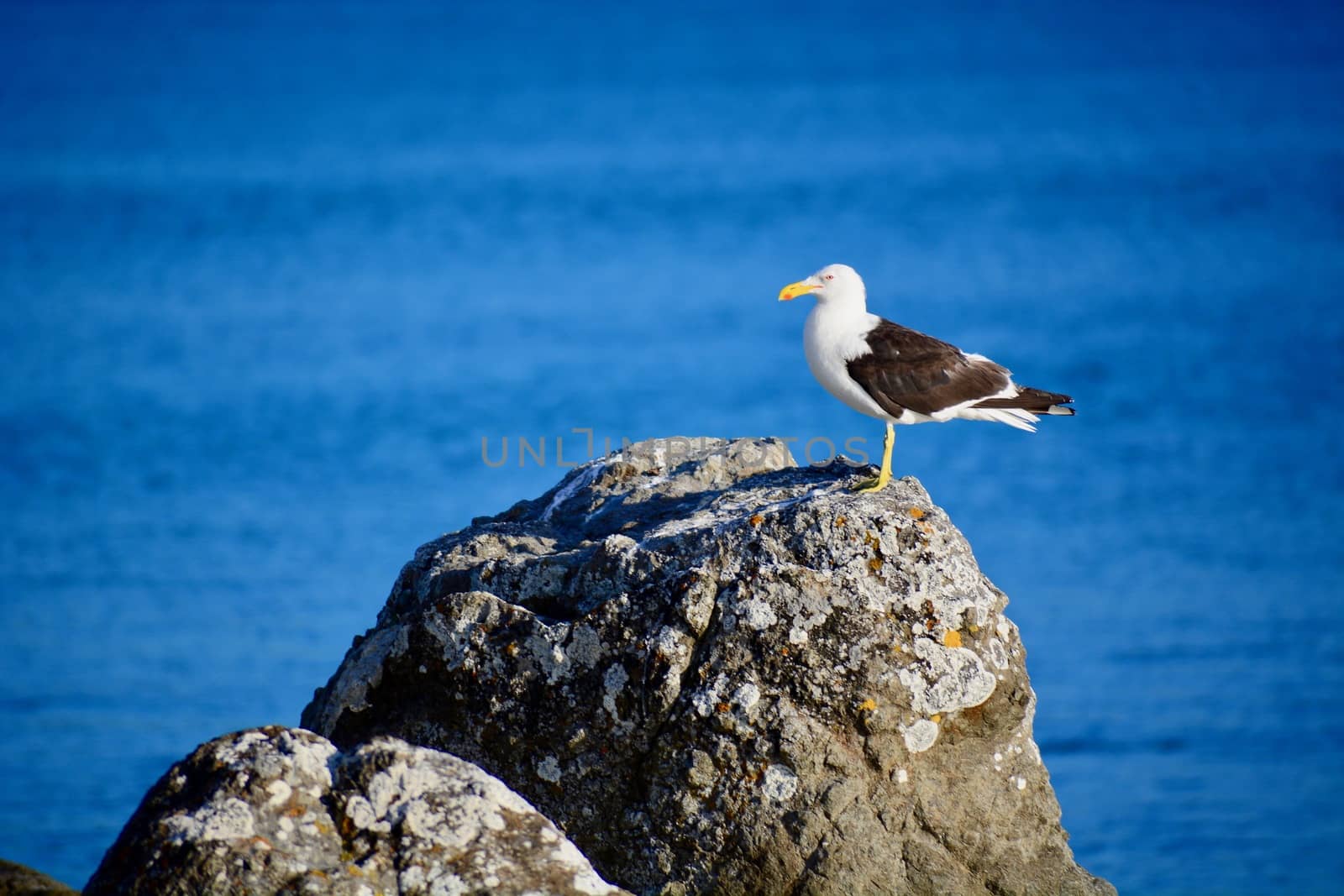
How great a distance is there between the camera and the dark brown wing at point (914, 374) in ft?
28.6

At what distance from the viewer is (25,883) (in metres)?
5.74

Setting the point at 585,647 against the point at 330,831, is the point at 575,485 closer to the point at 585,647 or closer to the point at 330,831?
the point at 585,647

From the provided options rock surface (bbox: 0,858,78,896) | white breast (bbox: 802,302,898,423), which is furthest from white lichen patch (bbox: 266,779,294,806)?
white breast (bbox: 802,302,898,423)

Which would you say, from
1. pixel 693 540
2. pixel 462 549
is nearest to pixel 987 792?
pixel 693 540

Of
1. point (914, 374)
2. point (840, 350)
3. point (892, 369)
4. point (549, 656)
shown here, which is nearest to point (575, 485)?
point (840, 350)

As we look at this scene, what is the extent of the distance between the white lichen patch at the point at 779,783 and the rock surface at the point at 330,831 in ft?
4.62

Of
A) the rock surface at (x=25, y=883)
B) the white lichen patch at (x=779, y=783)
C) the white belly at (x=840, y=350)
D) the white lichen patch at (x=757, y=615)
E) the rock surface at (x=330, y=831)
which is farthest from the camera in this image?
the white belly at (x=840, y=350)

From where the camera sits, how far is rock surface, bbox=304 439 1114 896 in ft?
20.6

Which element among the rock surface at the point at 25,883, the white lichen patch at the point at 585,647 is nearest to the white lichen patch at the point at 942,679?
the white lichen patch at the point at 585,647

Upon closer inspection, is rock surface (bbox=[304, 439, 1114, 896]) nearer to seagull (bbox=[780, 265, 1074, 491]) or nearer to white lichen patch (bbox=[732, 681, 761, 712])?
white lichen patch (bbox=[732, 681, 761, 712])

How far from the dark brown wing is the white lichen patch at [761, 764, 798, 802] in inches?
121

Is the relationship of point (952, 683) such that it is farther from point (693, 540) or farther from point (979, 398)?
point (979, 398)

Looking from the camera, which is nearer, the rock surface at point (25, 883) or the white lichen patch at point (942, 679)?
the rock surface at point (25, 883)

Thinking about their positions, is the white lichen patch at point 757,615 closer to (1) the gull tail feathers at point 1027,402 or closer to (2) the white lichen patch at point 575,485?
(2) the white lichen patch at point 575,485
